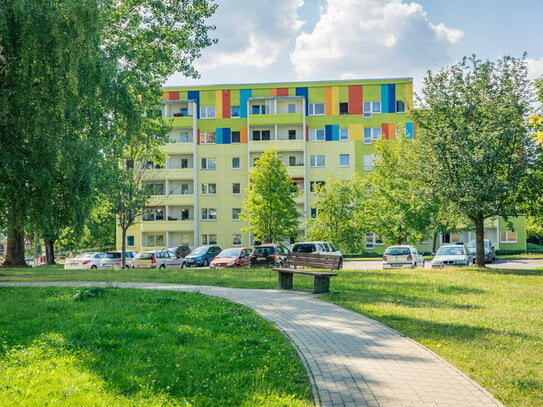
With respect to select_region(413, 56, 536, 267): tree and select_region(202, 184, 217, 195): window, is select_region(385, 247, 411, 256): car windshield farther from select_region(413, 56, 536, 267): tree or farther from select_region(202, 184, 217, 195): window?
select_region(202, 184, 217, 195): window

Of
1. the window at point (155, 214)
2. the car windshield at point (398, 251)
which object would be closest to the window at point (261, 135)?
the window at point (155, 214)

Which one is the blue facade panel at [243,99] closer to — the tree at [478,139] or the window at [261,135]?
the window at [261,135]

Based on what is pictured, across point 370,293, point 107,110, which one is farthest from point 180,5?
point 370,293

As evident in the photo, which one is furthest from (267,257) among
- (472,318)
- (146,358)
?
(146,358)

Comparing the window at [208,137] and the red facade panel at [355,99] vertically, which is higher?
the red facade panel at [355,99]

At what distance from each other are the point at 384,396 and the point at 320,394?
2.14ft

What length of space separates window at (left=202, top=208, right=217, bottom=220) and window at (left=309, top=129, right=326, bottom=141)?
13.2m

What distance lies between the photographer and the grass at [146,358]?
5473 millimetres

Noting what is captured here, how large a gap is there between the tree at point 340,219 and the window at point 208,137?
63.3 feet

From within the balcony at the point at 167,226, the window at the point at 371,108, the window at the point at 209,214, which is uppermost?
the window at the point at 371,108

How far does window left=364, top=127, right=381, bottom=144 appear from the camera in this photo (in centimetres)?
5803

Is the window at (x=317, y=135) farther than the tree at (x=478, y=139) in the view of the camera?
Yes

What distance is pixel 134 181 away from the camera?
34.0 meters

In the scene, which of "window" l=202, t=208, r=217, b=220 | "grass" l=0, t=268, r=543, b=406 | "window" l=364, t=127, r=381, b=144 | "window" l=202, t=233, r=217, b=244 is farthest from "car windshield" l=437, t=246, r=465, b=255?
"window" l=202, t=208, r=217, b=220
